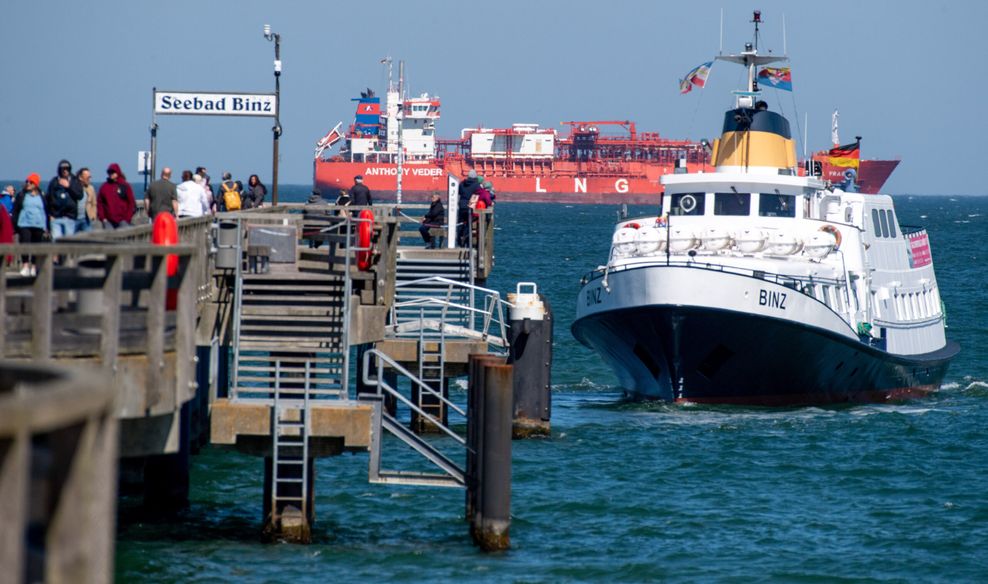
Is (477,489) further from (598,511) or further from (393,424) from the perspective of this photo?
(598,511)

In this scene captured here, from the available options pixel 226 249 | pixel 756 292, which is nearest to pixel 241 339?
pixel 226 249

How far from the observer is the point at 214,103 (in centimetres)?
2198

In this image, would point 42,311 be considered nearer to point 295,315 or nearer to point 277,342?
point 277,342

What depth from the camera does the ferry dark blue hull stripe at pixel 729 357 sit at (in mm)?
24328

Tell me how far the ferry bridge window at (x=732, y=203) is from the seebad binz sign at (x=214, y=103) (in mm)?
Result: 9158

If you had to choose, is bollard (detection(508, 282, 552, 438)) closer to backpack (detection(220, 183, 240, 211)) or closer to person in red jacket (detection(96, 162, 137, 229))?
backpack (detection(220, 183, 240, 211))

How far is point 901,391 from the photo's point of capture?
2844cm

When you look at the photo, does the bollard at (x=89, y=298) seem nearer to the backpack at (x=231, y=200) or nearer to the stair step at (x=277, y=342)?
the stair step at (x=277, y=342)

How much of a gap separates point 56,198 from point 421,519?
19.2 ft

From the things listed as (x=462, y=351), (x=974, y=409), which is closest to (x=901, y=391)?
(x=974, y=409)

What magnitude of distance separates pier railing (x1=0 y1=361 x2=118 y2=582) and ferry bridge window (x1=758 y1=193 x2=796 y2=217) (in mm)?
23536

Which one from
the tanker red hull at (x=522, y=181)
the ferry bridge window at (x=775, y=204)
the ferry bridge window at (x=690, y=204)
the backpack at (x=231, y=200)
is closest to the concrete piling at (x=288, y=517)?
the backpack at (x=231, y=200)

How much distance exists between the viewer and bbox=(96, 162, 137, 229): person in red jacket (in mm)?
18031

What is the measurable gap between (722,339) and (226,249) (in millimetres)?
10956
